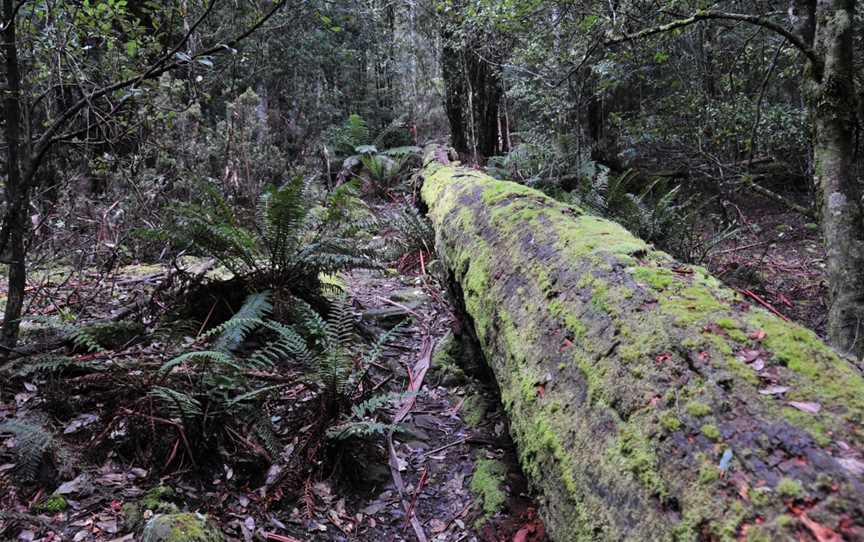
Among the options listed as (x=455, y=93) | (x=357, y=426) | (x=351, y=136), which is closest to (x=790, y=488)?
(x=357, y=426)

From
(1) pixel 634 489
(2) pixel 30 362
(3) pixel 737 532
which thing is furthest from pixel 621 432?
(2) pixel 30 362

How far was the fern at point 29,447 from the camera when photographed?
2.14 m

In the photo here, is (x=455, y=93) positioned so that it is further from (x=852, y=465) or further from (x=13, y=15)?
(x=852, y=465)

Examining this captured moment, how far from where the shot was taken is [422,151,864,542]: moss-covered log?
1252 mm

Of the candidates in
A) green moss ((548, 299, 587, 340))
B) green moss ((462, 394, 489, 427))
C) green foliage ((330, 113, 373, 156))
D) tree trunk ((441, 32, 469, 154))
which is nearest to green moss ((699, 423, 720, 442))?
green moss ((548, 299, 587, 340))

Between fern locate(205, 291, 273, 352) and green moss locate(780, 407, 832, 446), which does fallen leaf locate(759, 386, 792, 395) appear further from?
fern locate(205, 291, 273, 352)

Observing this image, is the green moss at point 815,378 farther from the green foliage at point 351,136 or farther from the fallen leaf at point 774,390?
the green foliage at point 351,136

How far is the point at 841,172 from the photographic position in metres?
3.31

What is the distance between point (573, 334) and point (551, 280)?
51 centimetres

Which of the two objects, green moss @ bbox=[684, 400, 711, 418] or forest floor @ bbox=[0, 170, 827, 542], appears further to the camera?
forest floor @ bbox=[0, 170, 827, 542]

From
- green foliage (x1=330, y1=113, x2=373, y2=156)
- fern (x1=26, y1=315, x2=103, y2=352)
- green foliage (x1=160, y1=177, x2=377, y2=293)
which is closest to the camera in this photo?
fern (x1=26, y1=315, x2=103, y2=352)

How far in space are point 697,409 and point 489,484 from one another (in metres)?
1.47

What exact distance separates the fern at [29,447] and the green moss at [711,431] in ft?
8.31

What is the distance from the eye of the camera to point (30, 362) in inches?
113
